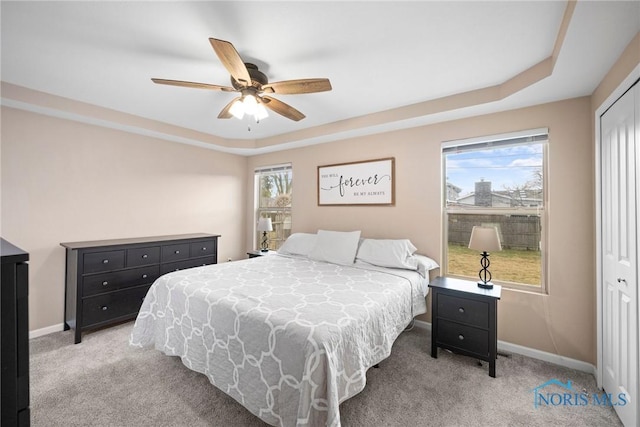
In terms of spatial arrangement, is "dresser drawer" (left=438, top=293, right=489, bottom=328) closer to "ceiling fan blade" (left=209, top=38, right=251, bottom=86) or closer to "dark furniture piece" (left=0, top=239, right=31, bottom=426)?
"ceiling fan blade" (left=209, top=38, right=251, bottom=86)

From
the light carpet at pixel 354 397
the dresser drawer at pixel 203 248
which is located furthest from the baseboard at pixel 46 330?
the dresser drawer at pixel 203 248

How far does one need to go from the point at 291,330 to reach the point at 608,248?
236 centimetres

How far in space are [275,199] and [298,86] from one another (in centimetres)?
291

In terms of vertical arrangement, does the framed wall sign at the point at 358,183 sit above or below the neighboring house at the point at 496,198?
above

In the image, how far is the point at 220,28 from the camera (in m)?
1.75

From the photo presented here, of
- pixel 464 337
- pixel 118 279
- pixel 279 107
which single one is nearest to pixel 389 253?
pixel 464 337

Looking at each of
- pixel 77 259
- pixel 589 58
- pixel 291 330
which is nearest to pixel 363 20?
pixel 589 58

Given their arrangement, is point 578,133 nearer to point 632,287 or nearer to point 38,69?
point 632,287

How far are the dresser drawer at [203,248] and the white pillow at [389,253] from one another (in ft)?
7.12

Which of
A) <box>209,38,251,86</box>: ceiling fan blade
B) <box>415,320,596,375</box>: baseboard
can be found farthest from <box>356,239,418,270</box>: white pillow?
<box>209,38,251,86</box>: ceiling fan blade

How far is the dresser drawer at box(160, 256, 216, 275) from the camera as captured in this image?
3461mm

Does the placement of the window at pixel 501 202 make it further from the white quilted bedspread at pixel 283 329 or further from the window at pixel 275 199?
the window at pixel 275 199

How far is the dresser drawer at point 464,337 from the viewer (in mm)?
2289

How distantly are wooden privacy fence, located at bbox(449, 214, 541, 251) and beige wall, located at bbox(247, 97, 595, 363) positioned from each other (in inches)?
6.3
